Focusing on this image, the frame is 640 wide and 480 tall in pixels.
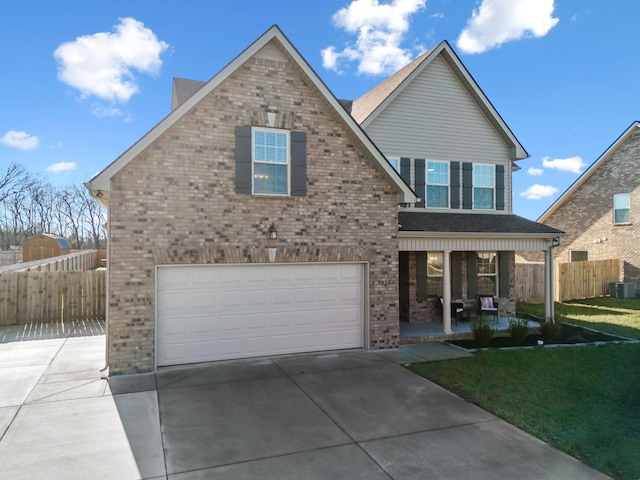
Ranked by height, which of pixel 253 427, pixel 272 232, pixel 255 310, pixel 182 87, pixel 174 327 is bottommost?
pixel 253 427

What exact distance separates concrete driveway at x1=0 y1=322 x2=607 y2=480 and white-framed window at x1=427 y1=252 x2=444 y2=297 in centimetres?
519

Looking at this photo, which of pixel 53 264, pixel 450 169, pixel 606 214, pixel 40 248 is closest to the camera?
pixel 450 169

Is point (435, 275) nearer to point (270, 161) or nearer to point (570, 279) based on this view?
point (270, 161)

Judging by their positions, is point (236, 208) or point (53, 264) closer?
point (236, 208)

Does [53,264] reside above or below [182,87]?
below

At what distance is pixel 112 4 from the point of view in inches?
434

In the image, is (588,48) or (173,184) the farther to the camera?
(588,48)

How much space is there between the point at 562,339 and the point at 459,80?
28.7 feet

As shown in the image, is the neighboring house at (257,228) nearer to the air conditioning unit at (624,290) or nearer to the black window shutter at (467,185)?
the black window shutter at (467,185)

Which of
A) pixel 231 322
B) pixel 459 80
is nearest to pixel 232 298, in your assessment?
pixel 231 322

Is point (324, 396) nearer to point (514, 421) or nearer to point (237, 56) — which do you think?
point (514, 421)

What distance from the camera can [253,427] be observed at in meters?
5.93

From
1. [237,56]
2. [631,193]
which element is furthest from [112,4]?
[631,193]

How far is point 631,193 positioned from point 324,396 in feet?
73.1
